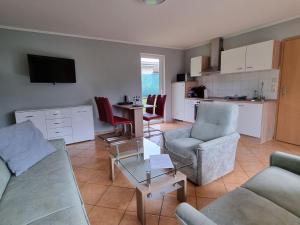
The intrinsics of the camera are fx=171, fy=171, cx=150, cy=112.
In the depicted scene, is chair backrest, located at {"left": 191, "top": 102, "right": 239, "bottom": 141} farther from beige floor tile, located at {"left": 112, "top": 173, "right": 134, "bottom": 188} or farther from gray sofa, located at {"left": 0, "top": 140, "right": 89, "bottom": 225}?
gray sofa, located at {"left": 0, "top": 140, "right": 89, "bottom": 225}

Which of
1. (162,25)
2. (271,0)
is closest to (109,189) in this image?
(162,25)

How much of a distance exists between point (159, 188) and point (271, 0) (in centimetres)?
297

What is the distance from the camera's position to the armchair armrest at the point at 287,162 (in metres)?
1.40

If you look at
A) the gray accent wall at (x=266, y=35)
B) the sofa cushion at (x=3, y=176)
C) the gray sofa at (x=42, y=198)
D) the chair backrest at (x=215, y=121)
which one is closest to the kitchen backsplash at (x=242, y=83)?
the gray accent wall at (x=266, y=35)

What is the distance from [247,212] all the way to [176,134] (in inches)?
58.7

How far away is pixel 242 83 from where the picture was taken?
405 centimetres

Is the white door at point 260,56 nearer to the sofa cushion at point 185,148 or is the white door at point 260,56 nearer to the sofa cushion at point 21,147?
the sofa cushion at point 185,148

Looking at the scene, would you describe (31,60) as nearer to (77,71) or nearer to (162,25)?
(77,71)

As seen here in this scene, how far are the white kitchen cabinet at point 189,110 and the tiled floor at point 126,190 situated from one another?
6.27ft

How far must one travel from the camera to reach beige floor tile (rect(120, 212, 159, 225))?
59.7 inches

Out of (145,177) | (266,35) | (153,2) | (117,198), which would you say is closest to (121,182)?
(117,198)

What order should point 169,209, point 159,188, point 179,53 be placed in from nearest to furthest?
1. point 159,188
2. point 169,209
3. point 179,53

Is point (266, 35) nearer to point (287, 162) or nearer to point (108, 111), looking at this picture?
point (287, 162)

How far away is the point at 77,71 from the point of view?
3955 mm
